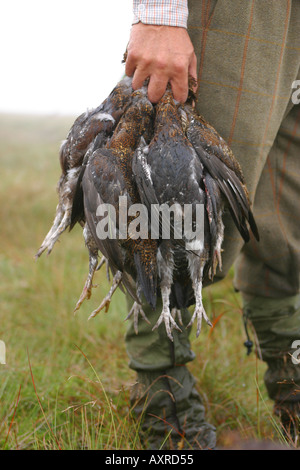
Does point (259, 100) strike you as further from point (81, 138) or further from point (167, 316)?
point (167, 316)

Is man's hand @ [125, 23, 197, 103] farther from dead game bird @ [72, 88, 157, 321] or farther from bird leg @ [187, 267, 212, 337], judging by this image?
bird leg @ [187, 267, 212, 337]

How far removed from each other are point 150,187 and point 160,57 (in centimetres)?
43

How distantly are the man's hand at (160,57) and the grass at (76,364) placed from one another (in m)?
0.95

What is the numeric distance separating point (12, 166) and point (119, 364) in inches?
244

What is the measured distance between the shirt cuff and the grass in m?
1.12

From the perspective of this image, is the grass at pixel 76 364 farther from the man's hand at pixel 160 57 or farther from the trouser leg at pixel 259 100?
the man's hand at pixel 160 57

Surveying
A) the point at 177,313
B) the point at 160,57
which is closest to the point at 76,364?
the point at 177,313

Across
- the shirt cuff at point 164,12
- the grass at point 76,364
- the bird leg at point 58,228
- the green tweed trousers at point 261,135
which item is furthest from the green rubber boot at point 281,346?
the shirt cuff at point 164,12

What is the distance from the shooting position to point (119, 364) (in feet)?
8.93

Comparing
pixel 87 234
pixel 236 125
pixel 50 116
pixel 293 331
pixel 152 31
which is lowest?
pixel 50 116

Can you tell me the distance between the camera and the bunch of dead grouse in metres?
1.45

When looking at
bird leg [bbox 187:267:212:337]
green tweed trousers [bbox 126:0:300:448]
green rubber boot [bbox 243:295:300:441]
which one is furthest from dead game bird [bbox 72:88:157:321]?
green rubber boot [bbox 243:295:300:441]
